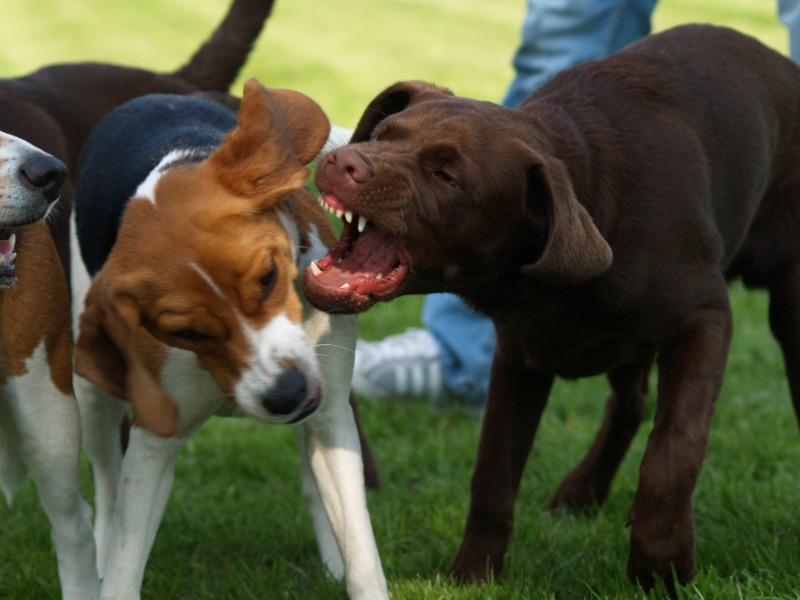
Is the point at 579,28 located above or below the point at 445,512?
above

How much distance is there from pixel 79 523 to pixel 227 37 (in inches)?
94.2

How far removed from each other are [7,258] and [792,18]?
9.78ft

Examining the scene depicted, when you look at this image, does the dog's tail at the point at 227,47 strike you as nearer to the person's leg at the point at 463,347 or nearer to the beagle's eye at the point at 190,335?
the person's leg at the point at 463,347

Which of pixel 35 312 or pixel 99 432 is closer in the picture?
pixel 35 312

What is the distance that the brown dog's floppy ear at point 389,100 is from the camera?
412 centimetres

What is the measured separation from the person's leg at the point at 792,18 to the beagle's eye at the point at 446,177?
76.9 inches

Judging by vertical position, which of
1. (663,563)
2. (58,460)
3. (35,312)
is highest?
(35,312)

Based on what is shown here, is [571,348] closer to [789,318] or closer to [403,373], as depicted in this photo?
[789,318]

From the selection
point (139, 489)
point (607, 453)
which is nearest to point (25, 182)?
point (139, 489)

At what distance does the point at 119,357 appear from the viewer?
3.50m

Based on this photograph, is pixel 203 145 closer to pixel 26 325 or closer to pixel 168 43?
pixel 26 325

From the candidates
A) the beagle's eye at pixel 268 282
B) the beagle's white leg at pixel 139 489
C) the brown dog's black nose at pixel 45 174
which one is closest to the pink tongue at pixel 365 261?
the beagle's eye at pixel 268 282

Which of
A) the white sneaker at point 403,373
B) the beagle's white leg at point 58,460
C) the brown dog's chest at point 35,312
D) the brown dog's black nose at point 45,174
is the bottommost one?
the white sneaker at point 403,373

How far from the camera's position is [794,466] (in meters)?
5.26
